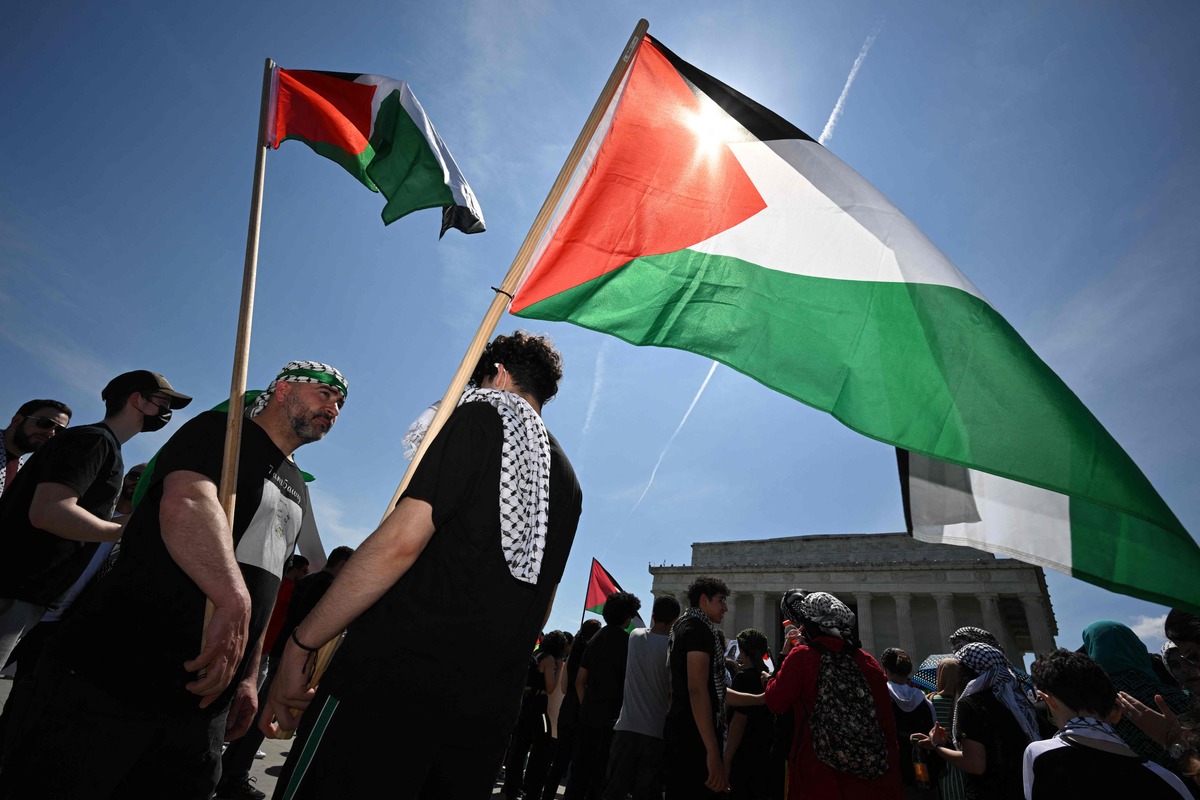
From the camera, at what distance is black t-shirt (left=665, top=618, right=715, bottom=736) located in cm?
409

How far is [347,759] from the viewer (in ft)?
4.55

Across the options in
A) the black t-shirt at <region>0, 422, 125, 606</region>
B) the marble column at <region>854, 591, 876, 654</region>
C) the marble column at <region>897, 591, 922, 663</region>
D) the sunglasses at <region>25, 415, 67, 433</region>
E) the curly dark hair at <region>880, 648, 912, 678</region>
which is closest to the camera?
the black t-shirt at <region>0, 422, 125, 606</region>

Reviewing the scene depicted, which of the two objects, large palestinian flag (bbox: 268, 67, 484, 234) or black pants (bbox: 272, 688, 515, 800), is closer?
black pants (bbox: 272, 688, 515, 800)

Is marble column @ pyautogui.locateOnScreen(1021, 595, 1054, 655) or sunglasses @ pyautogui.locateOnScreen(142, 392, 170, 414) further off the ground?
marble column @ pyautogui.locateOnScreen(1021, 595, 1054, 655)

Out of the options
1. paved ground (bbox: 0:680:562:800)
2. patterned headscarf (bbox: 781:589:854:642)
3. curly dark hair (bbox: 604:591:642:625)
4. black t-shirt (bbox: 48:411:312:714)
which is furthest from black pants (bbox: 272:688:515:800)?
curly dark hair (bbox: 604:591:642:625)


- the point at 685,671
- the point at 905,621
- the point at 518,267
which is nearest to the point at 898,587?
the point at 905,621

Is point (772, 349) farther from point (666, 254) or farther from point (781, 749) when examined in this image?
point (781, 749)

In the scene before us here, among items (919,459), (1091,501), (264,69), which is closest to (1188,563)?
(1091,501)

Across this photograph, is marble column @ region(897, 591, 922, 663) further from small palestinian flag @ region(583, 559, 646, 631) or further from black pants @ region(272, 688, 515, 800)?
black pants @ region(272, 688, 515, 800)

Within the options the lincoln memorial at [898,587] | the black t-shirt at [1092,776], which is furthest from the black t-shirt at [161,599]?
the lincoln memorial at [898,587]

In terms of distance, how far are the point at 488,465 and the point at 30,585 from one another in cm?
290

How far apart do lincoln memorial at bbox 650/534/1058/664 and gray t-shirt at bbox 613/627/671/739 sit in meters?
39.2

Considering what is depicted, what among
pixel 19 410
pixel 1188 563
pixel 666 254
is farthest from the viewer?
pixel 19 410

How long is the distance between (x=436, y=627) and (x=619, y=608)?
414 centimetres
